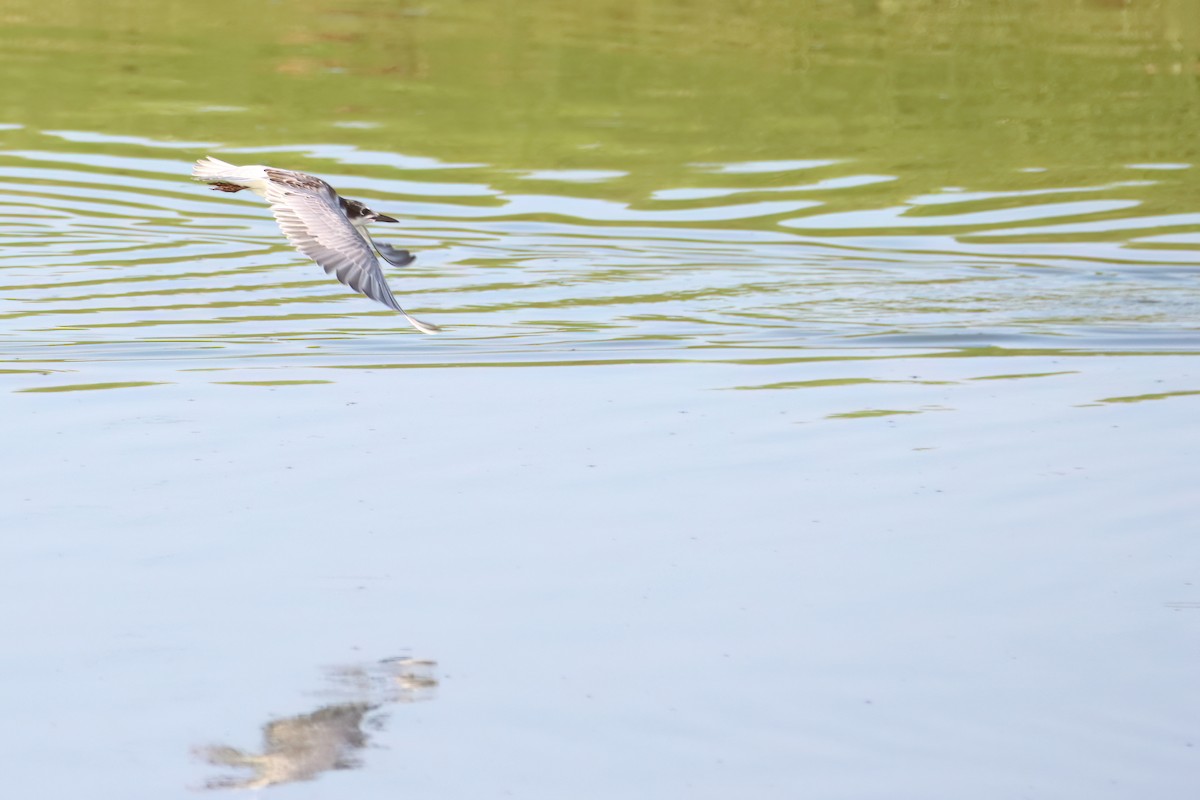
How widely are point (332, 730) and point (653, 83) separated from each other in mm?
13605

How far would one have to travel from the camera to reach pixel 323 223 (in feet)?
26.6

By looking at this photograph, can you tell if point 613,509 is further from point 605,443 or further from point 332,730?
point 332,730

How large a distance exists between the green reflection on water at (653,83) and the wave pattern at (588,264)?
1.24 ft

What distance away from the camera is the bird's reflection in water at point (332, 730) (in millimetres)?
5625

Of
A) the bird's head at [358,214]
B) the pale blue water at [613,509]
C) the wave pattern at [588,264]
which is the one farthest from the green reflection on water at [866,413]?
the bird's head at [358,214]

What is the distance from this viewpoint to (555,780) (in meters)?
5.63

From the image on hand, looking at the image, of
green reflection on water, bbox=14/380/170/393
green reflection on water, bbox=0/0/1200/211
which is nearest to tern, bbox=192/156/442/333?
green reflection on water, bbox=14/380/170/393

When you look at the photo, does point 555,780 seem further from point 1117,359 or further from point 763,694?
point 1117,359

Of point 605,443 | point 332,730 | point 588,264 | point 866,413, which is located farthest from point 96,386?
point 332,730

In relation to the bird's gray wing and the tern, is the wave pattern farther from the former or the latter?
the bird's gray wing

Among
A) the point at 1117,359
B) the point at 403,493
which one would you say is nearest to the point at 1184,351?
the point at 1117,359

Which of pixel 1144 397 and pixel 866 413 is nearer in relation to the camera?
pixel 866 413

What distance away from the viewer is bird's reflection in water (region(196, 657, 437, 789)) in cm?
562

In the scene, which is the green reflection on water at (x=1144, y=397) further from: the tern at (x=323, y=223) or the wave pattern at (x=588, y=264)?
the tern at (x=323, y=223)
